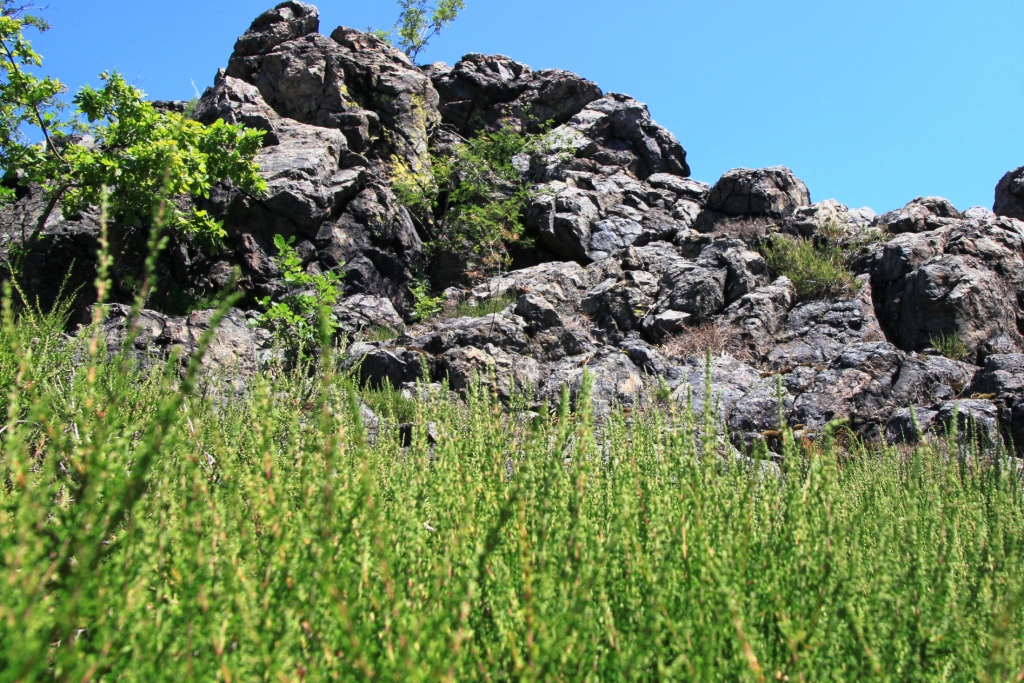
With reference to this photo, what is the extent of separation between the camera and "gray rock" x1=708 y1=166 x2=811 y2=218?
15.0 metres

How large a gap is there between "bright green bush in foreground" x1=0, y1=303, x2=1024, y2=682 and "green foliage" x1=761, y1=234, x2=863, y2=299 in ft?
32.5

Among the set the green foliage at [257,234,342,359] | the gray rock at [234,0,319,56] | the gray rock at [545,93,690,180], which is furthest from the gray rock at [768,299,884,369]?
the gray rock at [234,0,319,56]

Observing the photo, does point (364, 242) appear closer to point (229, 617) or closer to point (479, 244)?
point (479, 244)

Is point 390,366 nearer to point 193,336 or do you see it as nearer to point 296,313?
point 296,313

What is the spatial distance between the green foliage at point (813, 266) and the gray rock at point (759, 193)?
2461mm

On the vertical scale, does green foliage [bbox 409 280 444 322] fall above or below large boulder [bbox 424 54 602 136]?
below

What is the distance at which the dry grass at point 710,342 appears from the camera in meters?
9.67

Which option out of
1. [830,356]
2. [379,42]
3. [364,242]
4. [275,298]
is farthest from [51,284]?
[830,356]

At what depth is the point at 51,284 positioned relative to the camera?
9.94 meters

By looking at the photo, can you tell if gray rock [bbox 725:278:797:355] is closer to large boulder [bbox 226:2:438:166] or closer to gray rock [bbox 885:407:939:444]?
gray rock [bbox 885:407:939:444]

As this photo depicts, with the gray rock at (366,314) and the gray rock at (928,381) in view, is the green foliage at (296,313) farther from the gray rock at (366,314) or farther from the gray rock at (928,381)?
the gray rock at (928,381)

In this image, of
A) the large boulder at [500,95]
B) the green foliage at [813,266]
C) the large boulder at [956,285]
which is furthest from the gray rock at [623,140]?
the large boulder at [956,285]

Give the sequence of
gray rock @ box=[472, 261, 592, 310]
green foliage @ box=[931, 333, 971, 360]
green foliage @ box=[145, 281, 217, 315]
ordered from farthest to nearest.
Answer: gray rock @ box=[472, 261, 592, 310] → green foliage @ box=[145, 281, 217, 315] → green foliage @ box=[931, 333, 971, 360]

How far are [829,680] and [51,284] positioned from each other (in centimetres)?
1173
